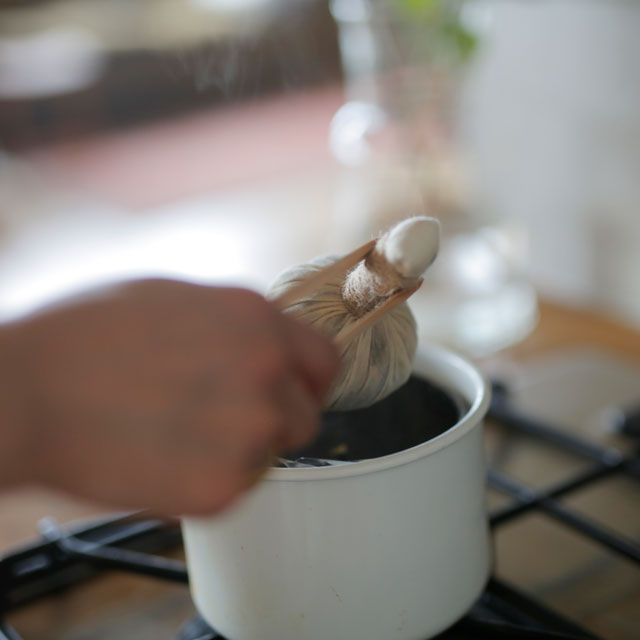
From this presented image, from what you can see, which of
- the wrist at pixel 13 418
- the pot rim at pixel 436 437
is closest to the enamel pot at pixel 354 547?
the pot rim at pixel 436 437

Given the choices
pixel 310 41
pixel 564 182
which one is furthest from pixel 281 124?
pixel 564 182

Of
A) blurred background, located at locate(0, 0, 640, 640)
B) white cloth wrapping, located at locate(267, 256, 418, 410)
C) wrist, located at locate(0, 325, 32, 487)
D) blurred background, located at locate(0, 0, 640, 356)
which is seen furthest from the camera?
blurred background, located at locate(0, 0, 640, 356)

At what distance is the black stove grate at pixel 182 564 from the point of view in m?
0.37

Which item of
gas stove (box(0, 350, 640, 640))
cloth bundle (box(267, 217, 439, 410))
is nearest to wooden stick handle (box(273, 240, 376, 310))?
cloth bundle (box(267, 217, 439, 410))

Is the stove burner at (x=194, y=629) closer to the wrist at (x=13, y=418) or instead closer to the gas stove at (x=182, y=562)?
the gas stove at (x=182, y=562)

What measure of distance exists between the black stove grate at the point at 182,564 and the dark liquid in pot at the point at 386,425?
8 centimetres

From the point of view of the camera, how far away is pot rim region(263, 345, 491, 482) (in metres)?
0.30

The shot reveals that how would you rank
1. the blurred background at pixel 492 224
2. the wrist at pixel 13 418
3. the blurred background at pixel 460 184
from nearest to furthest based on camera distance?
the wrist at pixel 13 418 → the blurred background at pixel 492 224 → the blurred background at pixel 460 184

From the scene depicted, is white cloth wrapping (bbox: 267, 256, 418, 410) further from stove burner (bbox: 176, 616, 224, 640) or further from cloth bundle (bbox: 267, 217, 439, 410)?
stove burner (bbox: 176, 616, 224, 640)

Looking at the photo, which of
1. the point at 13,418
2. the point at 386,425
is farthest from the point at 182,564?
the point at 13,418

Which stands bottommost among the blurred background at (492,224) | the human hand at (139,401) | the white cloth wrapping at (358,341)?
the blurred background at (492,224)

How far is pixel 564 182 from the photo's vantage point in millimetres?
860

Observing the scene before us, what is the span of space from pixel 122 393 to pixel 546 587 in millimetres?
297

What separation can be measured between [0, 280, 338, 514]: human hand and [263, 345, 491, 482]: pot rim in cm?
7
